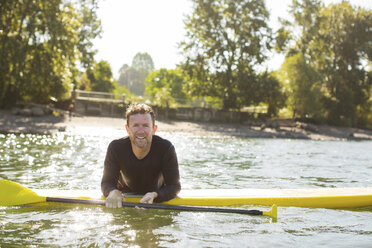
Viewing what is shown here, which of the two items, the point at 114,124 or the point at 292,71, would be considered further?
the point at 292,71

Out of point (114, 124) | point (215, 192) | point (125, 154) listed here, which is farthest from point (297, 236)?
point (114, 124)

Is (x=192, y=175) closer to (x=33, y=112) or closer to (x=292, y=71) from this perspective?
(x=33, y=112)

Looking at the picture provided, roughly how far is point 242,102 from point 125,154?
1346 inches

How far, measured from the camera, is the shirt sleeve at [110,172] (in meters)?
4.59

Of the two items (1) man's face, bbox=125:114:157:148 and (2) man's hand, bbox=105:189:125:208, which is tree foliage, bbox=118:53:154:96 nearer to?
(1) man's face, bbox=125:114:157:148

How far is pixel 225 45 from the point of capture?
37719 mm

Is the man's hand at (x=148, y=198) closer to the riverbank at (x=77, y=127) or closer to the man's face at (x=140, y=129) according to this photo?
the man's face at (x=140, y=129)

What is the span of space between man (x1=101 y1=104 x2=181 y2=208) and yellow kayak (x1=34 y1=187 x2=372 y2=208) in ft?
0.87

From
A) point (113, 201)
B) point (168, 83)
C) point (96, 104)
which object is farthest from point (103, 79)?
point (113, 201)

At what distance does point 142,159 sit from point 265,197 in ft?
6.04

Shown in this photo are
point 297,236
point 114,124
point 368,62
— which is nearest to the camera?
point 297,236

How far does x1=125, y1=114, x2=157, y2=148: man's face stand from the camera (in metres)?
4.36

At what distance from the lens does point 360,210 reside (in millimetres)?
5535

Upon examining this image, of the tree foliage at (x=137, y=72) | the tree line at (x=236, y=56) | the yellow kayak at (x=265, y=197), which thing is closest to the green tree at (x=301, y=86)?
the tree line at (x=236, y=56)
